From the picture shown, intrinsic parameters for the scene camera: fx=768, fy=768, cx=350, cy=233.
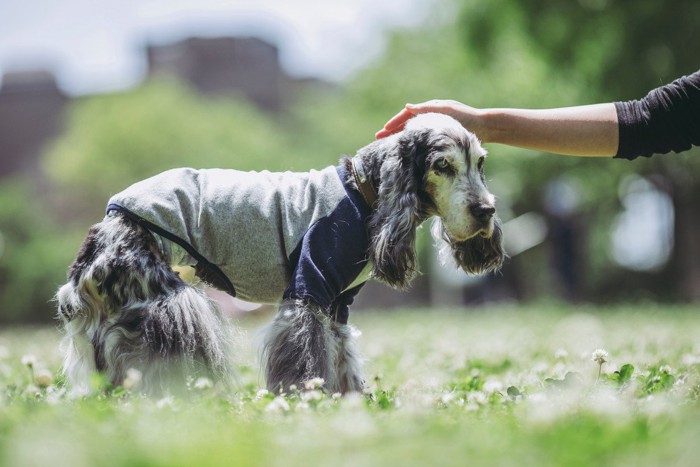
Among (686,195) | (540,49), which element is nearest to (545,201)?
(686,195)

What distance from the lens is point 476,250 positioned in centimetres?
440

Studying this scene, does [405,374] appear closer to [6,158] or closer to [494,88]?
[494,88]

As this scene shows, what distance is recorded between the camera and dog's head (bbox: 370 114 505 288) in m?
3.89

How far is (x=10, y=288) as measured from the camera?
25.2 m

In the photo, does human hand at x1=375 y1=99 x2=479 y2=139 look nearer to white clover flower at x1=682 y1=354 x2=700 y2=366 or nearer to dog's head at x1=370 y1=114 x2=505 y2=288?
dog's head at x1=370 y1=114 x2=505 y2=288

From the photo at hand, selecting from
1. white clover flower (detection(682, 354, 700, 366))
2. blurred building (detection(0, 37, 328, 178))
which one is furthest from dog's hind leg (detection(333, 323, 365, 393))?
blurred building (detection(0, 37, 328, 178))

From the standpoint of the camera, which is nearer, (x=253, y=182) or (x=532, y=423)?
(x=532, y=423)

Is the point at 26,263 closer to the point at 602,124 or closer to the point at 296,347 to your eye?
the point at 296,347

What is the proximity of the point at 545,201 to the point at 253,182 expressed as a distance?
1831cm

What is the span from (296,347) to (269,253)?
51 centimetres

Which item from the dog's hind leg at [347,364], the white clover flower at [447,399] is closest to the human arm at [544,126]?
the dog's hind leg at [347,364]

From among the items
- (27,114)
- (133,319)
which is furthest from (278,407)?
(27,114)

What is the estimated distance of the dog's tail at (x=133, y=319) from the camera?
3.51m

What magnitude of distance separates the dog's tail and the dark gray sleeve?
2.52 metres
